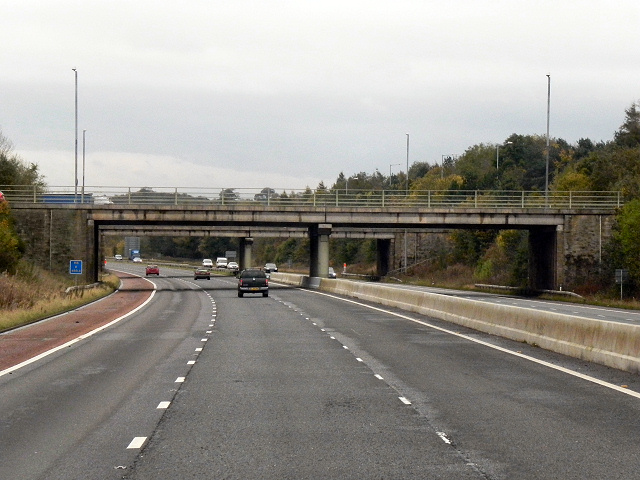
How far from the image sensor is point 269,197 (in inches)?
2598

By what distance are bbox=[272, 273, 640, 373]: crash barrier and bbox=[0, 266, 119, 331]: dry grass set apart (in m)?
15.0

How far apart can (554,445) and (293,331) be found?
1786 cm

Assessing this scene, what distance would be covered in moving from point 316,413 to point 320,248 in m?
56.3

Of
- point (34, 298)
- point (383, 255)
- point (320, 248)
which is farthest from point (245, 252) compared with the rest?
point (34, 298)

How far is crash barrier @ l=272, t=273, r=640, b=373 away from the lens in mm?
17219

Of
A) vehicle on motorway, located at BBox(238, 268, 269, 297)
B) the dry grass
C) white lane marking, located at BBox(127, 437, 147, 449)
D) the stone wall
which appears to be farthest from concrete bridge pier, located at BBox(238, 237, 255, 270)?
white lane marking, located at BBox(127, 437, 147, 449)

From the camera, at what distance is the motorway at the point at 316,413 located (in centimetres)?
905

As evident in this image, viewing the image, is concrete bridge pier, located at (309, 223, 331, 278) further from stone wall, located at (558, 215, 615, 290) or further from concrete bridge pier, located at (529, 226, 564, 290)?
stone wall, located at (558, 215, 615, 290)

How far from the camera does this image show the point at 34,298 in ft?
136

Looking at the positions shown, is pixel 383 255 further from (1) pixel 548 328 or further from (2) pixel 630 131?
(1) pixel 548 328

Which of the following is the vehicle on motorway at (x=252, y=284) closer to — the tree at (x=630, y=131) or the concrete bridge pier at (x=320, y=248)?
the concrete bridge pier at (x=320, y=248)

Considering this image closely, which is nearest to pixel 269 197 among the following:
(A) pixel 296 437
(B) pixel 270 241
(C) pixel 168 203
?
(C) pixel 168 203

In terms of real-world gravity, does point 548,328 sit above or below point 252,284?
above

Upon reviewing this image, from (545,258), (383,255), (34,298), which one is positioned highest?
(545,258)
